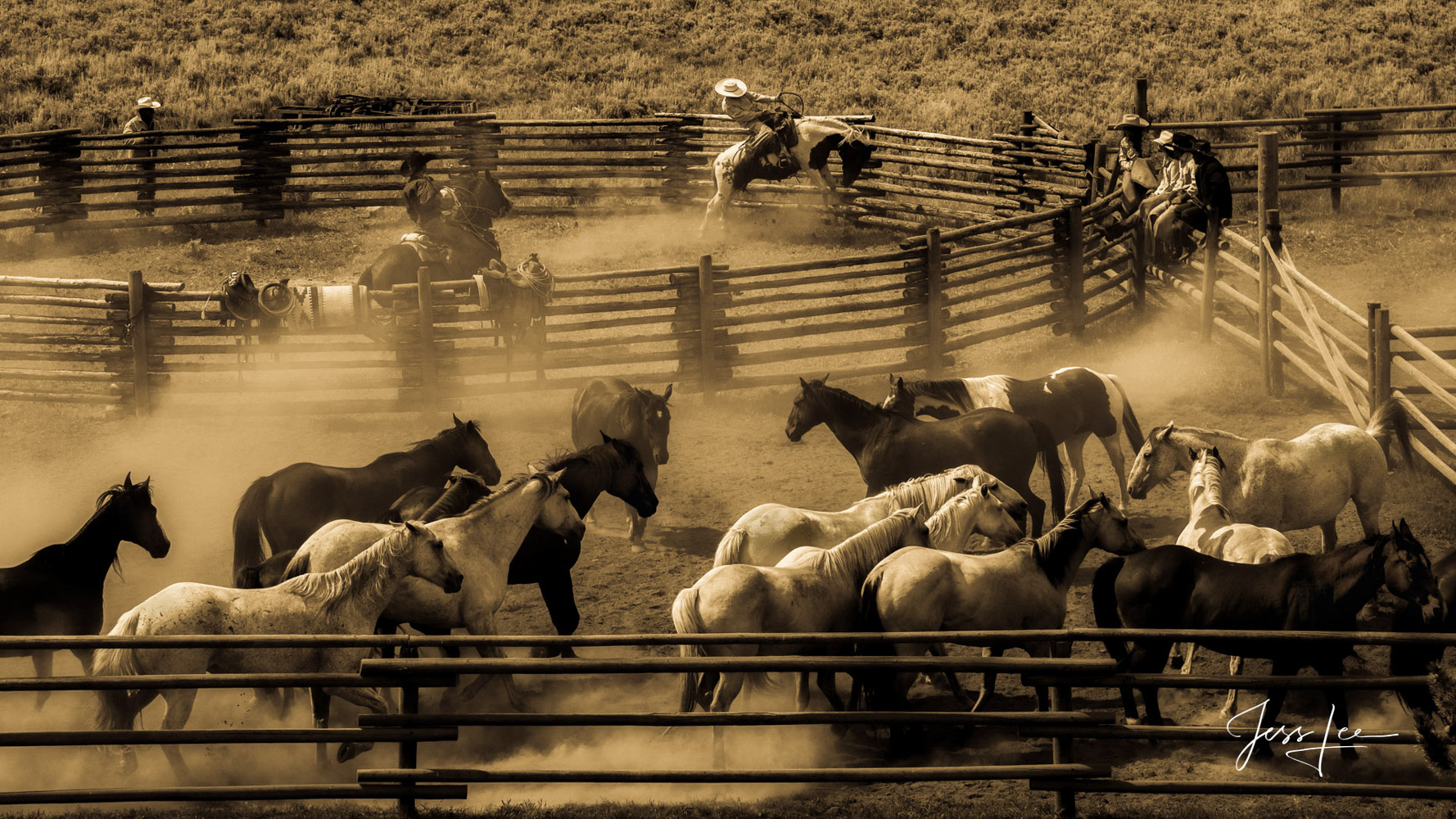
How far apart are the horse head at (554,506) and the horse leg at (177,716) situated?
232 centimetres

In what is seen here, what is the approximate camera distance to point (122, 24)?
31.6 metres

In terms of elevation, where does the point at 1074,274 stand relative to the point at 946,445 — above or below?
above

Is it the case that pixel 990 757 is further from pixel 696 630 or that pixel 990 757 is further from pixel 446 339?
pixel 446 339

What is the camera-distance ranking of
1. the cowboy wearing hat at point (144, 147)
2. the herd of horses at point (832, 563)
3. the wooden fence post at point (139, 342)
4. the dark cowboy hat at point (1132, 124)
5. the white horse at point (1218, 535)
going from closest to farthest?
1. the herd of horses at point (832, 563)
2. the white horse at point (1218, 535)
3. the wooden fence post at point (139, 342)
4. the dark cowboy hat at point (1132, 124)
5. the cowboy wearing hat at point (144, 147)

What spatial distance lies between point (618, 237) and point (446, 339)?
681 centimetres

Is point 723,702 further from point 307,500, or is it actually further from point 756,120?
point 756,120

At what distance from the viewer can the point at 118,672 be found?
23.0 ft

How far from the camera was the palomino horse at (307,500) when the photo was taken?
30.6 feet

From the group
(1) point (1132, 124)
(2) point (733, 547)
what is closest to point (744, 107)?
(1) point (1132, 124)

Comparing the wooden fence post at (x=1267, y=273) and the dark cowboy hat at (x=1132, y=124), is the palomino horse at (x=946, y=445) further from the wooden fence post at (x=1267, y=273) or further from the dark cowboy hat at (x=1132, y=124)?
the dark cowboy hat at (x=1132, y=124)

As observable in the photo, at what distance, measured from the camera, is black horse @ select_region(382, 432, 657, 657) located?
346 inches

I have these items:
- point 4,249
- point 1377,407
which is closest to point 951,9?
point 4,249

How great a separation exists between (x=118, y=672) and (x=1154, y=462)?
22.6 ft

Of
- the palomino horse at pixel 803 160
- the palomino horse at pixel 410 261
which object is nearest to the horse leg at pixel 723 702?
the palomino horse at pixel 410 261
